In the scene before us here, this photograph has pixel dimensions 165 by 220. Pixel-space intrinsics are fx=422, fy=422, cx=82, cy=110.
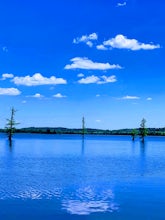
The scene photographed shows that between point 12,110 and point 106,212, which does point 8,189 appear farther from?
point 12,110

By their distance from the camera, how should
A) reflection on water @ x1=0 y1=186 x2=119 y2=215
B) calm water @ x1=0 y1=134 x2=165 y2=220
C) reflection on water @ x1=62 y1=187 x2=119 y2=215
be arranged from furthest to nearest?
reflection on water @ x1=0 y1=186 x2=119 y2=215 < reflection on water @ x1=62 y1=187 x2=119 y2=215 < calm water @ x1=0 y1=134 x2=165 y2=220

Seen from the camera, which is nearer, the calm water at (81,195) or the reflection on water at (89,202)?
the calm water at (81,195)

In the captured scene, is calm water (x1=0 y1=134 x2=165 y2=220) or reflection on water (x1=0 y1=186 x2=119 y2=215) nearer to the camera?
calm water (x1=0 y1=134 x2=165 y2=220)

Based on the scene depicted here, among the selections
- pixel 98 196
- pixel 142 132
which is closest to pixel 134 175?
A: pixel 98 196

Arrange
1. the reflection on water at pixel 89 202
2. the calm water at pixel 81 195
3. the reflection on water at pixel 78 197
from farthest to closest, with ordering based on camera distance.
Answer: the reflection on water at pixel 78 197 < the reflection on water at pixel 89 202 < the calm water at pixel 81 195

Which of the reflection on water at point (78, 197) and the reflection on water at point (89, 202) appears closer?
the reflection on water at point (89, 202)

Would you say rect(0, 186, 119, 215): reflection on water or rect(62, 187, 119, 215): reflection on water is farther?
rect(0, 186, 119, 215): reflection on water

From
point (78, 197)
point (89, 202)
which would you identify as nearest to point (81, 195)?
point (78, 197)

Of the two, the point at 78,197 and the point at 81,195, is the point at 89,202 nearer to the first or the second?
the point at 78,197

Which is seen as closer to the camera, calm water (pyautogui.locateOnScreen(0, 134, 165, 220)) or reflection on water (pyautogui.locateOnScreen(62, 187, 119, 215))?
calm water (pyautogui.locateOnScreen(0, 134, 165, 220))

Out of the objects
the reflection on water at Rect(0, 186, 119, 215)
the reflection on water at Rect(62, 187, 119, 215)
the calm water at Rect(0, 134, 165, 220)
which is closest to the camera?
the calm water at Rect(0, 134, 165, 220)

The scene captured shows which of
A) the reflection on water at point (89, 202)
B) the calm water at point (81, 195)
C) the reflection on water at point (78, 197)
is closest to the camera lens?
the calm water at point (81, 195)

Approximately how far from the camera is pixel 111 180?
3725cm

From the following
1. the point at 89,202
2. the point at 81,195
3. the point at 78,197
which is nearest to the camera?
the point at 89,202
